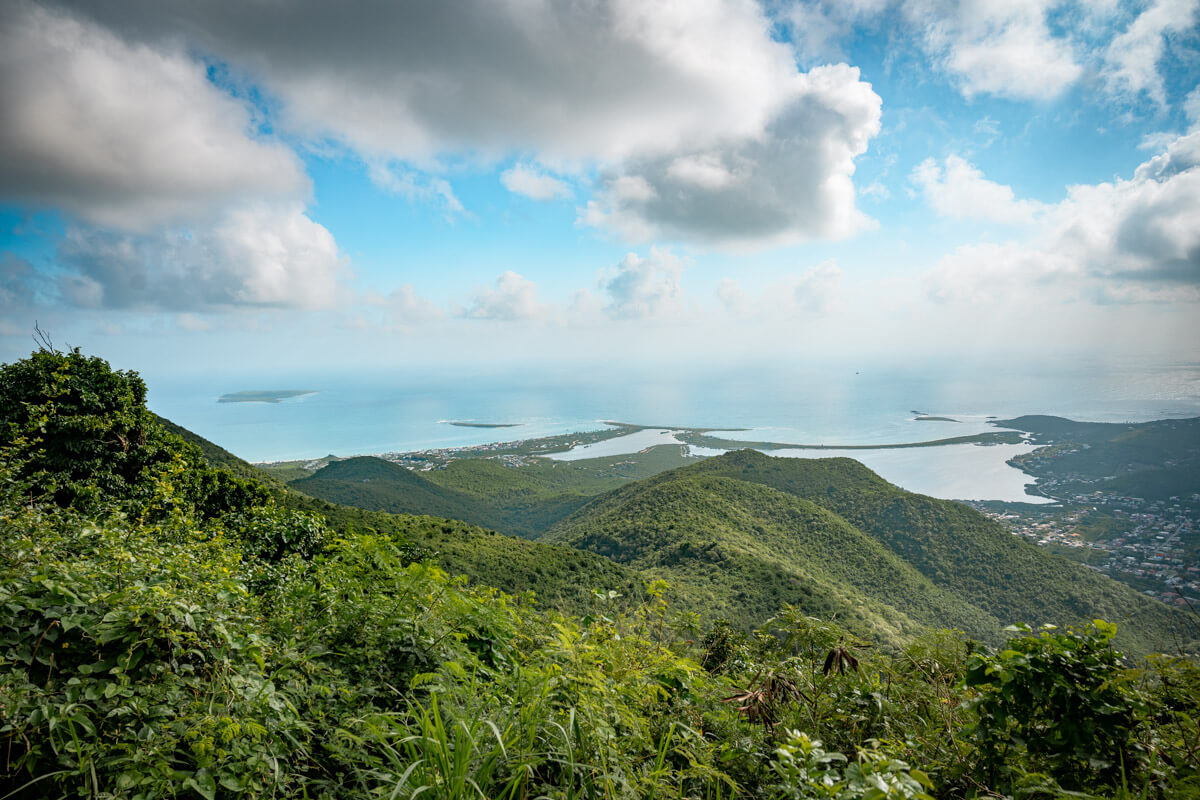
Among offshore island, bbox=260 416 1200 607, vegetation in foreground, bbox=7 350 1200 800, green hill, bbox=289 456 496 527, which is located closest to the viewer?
vegetation in foreground, bbox=7 350 1200 800

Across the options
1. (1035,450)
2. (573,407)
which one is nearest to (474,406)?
(573,407)

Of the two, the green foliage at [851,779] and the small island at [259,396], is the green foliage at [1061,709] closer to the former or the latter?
the green foliage at [851,779]

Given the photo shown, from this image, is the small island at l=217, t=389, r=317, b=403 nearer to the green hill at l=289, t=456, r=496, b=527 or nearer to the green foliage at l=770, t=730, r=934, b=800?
the green hill at l=289, t=456, r=496, b=527

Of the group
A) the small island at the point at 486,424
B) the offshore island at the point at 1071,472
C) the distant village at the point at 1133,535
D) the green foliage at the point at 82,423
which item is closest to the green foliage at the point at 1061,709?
the green foliage at the point at 82,423

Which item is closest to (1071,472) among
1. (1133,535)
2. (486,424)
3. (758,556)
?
(1133,535)

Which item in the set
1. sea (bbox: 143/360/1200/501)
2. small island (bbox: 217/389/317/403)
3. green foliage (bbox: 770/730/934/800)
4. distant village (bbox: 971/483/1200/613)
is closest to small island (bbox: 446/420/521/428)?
sea (bbox: 143/360/1200/501)
